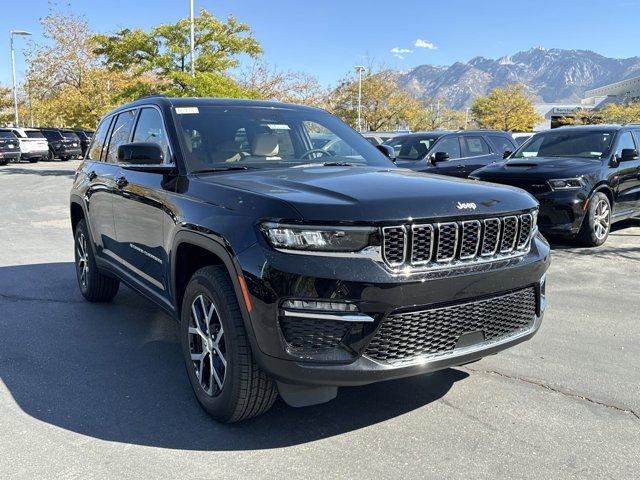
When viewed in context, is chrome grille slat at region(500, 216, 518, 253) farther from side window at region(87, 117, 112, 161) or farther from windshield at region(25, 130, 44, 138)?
windshield at region(25, 130, 44, 138)

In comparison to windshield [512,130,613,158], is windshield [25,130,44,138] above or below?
above

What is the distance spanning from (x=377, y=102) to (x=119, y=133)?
132 feet

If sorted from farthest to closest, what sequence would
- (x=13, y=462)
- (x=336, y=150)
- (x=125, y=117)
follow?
(x=125, y=117) < (x=336, y=150) < (x=13, y=462)

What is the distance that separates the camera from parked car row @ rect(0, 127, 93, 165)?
92.6ft

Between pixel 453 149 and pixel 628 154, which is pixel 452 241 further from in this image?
pixel 453 149

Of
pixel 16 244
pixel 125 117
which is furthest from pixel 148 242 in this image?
pixel 16 244

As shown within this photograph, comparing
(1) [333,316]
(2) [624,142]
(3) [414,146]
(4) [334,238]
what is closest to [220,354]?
(1) [333,316]

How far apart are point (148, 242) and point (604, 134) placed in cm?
772

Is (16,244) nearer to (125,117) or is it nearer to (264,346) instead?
(125,117)

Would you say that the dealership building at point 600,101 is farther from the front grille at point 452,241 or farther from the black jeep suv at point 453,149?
the front grille at point 452,241

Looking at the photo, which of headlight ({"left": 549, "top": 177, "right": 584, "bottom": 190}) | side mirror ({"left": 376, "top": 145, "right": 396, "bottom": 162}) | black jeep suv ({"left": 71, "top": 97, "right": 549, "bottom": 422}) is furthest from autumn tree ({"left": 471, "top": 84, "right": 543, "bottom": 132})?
black jeep suv ({"left": 71, "top": 97, "right": 549, "bottom": 422})

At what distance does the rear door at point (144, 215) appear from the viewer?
3859 mm

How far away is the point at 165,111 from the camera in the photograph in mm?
4059

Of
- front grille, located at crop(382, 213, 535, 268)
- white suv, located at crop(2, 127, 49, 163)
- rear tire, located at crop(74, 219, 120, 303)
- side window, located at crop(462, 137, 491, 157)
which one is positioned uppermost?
white suv, located at crop(2, 127, 49, 163)
